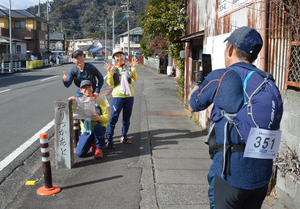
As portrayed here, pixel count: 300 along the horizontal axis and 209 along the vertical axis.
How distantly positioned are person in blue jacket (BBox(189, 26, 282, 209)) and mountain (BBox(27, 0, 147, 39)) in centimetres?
12159

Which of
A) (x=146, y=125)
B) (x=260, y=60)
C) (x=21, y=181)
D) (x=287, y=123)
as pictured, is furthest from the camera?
(x=146, y=125)

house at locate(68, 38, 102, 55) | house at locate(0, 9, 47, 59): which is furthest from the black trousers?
house at locate(68, 38, 102, 55)

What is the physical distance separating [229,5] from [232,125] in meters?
4.15

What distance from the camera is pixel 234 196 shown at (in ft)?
A: 6.74

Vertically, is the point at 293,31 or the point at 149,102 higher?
the point at 293,31

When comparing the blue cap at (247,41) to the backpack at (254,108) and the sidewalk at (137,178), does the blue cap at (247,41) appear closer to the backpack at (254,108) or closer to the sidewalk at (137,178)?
the backpack at (254,108)

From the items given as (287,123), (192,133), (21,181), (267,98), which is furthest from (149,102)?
(267,98)

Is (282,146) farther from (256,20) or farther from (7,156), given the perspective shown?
(7,156)

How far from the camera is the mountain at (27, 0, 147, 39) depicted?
131m

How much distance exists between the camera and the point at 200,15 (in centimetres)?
810

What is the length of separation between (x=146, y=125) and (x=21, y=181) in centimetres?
396

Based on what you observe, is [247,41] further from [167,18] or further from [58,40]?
[58,40]

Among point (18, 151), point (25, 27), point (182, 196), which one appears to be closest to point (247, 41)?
point (182, 196)

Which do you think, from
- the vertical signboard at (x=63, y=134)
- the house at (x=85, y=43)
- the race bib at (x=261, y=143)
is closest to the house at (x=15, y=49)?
the vertical signboard at (x=63, y=134)
